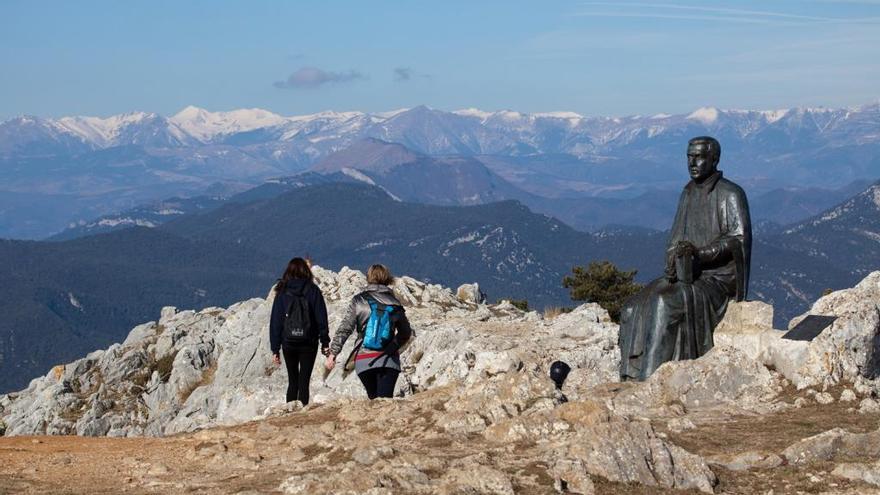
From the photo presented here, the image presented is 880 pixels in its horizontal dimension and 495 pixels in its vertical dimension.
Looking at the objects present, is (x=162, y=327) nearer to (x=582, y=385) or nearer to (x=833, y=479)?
(x=582, y=385)

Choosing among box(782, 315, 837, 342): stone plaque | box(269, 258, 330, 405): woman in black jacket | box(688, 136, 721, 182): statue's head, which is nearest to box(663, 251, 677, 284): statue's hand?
box(688, 136, 721, 182): statue's head

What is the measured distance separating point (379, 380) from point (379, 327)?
29.9 inches

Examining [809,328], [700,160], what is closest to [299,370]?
[700,160]

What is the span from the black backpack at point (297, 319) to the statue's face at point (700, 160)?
5.83 meters

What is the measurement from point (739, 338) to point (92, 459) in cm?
834

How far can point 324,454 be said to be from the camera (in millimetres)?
11789

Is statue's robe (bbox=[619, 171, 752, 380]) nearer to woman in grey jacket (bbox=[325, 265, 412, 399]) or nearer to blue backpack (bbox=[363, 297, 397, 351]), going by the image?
woman in grey jacket (bbox=[325, 265, 412, 399])

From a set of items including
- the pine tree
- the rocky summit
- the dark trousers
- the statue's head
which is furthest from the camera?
the pine tree

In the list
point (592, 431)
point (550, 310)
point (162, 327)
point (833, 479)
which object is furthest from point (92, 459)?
point (162, 327)

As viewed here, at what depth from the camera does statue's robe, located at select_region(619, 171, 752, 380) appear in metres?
16.3

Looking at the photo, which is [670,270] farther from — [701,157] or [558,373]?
[558,373]

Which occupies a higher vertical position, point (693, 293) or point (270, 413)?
point (693, 293)

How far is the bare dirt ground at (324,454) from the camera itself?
33.9 ft

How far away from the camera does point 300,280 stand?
16469 millimetres
